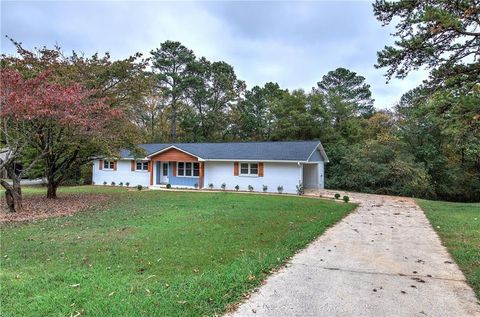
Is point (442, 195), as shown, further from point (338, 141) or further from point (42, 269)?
point (42, 269)

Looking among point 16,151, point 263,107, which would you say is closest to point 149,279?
point 16,151

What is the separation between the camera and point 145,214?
10.3 meters

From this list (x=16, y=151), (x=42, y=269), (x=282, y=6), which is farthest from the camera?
(x=282, y=6)

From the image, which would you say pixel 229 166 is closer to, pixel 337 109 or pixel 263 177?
pixel 263 177

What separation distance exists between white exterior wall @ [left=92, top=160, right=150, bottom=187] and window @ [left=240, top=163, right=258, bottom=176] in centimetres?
812

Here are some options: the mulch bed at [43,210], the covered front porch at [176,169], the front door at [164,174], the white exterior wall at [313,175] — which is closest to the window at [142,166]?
the covered front porch at [176,169]

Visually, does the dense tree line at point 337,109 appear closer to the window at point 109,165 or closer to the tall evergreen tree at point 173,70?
the tall evergreen tree at point 173,70

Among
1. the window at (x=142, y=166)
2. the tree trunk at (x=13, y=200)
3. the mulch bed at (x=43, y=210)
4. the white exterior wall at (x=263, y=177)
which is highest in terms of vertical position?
the window at (x=142, y=166)

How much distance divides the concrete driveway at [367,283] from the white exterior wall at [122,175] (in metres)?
19.7

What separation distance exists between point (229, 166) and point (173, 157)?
438 centimetres

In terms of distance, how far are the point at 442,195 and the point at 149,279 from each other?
24.3 meters

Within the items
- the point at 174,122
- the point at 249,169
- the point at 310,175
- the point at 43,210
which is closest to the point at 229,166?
the point at 249,169

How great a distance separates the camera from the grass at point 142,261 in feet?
11.8

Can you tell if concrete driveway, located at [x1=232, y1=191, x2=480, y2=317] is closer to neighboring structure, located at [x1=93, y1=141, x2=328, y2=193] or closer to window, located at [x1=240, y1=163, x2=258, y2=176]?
neighboring structure, located at [x1=93, y1=141, x2=328, y2=193]
